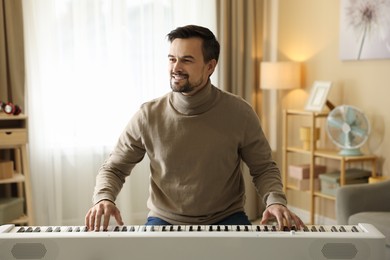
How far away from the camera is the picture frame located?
4004 millimetres

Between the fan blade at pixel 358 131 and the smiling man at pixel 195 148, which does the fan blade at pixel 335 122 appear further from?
the smiling man at pixel 195 148

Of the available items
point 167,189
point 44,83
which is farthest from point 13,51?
point 167,189

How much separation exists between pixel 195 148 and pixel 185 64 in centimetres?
33

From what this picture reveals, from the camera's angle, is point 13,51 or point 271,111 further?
point 271,111

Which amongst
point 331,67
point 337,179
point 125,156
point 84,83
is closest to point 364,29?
point 331,67

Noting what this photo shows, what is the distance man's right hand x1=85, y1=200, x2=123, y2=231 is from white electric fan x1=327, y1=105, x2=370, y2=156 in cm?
240

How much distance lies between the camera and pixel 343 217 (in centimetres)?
314

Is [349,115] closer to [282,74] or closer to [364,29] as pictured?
[364,29]

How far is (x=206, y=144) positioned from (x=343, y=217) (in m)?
1.46

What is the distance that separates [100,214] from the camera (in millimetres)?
1649

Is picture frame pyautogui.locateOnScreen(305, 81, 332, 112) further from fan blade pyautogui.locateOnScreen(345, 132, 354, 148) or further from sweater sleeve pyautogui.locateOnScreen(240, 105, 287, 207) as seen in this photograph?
sweater sleeve pyautogui.locateOnScreen(240, 105, 287, 207)

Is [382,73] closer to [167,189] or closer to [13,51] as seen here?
[167,189]

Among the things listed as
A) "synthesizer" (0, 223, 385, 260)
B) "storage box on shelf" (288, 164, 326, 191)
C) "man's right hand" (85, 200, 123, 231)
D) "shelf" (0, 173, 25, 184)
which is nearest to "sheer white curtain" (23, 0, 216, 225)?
"shelf" (0, 173, 25, 184)

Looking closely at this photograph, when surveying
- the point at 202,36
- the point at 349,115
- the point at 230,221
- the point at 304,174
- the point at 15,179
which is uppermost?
the point at 202,36
